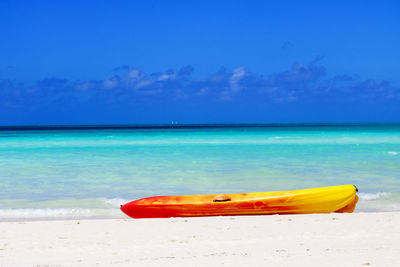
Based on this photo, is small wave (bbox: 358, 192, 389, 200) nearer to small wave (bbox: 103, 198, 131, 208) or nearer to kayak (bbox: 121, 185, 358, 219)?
kayak (bbox: 121, 185, 358, 219)

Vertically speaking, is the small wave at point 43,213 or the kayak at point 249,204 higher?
the kayak at point 249,204

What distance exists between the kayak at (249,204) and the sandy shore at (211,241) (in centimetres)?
21

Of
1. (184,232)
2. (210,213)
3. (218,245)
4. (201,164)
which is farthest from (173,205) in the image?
(201,164)

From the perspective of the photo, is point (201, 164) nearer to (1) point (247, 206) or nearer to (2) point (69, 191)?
(2) point (69, 191)

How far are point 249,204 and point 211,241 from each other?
1566 millimetres

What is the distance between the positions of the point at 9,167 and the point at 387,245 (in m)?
13.5

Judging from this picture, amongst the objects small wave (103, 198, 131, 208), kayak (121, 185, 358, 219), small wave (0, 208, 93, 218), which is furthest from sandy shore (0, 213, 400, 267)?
small wave (103, 198, 131, 208)

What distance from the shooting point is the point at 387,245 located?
4.36 meters

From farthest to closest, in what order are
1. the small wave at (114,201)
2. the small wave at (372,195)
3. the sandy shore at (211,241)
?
1. the small wave at (372,195)
2. the small wave at (114,201)
3. the sandy shore at (211,241)

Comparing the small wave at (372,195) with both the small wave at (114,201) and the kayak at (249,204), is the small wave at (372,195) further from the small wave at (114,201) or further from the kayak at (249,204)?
Result: the small wave at (114,201)

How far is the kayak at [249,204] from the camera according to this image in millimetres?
6062

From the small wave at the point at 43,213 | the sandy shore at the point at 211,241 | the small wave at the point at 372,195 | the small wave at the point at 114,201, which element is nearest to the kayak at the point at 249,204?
the sandy shore at the point at 211,241

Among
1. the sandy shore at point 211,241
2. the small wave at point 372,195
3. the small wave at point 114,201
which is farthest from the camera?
the small wave at point 372,195

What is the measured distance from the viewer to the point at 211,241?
4.65 m
